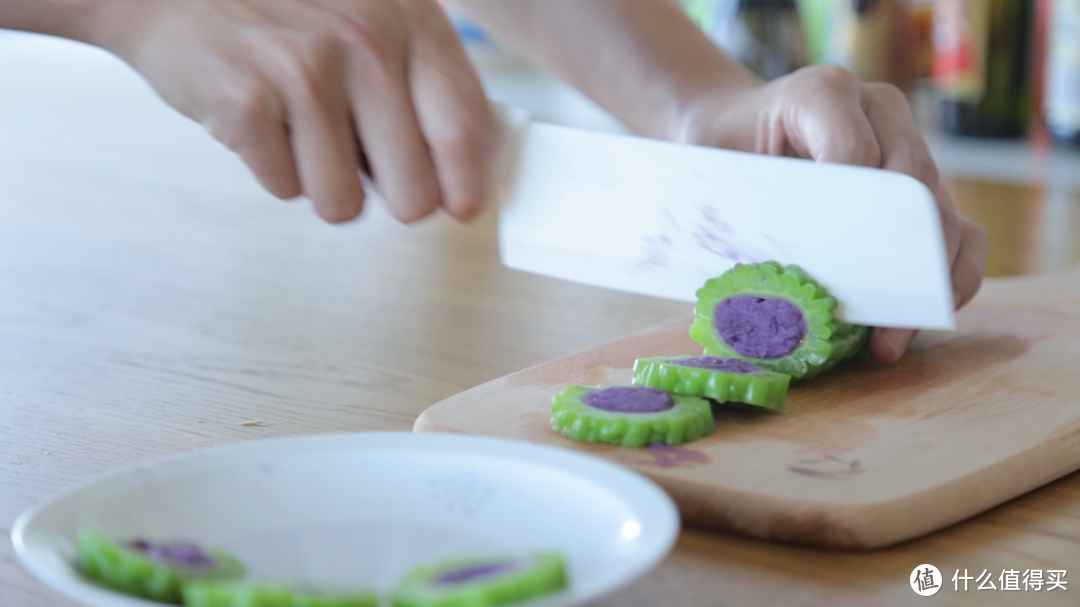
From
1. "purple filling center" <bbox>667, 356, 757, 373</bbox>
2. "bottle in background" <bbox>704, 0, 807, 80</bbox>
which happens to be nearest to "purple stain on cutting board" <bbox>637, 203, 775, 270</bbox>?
"purple filling center" <bbox>667, 356, 757, 373</bbox>

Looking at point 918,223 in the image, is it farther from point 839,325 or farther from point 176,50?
point 176,50

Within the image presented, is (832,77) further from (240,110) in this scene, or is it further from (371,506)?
(371,506)

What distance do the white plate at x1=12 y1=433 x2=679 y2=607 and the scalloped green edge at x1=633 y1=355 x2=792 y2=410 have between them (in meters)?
0.28

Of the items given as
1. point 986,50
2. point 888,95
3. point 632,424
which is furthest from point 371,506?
point 986,50

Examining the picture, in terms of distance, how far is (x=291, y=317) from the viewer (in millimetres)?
1496

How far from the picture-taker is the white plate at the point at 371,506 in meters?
0.74

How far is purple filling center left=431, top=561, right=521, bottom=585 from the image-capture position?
0.65m

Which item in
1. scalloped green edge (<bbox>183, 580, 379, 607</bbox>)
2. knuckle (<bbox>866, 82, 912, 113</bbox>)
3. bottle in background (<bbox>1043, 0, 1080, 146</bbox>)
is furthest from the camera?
bottle in background (<bbox>1043, 0, 1080, 146</bbox>)

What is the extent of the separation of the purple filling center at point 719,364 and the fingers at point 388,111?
11.4 inches

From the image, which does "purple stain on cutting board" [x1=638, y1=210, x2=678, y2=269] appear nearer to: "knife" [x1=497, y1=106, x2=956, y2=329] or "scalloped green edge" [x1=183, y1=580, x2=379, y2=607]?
"knife" [x1=497, y1=106, x2=956, y2=329]

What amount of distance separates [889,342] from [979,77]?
1.79 m

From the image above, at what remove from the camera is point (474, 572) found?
66 cm

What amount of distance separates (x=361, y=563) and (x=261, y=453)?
118 mm

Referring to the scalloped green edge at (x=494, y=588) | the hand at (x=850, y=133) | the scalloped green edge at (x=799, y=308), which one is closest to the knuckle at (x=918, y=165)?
the hand at (x=850, y=133)
